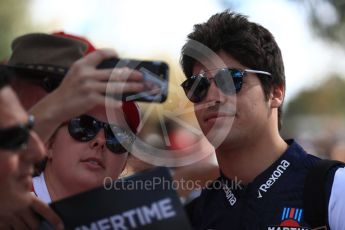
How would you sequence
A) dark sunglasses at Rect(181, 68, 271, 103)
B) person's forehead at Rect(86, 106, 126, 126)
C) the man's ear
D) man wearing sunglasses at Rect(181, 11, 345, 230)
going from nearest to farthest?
person's forehead at Rect(86, 106, 126, 126)
man wearing sunglasses at Rect(181, 11, 345, 230)
dark sunglasses at Rect(181, 68, 271, 103)
the man's ear

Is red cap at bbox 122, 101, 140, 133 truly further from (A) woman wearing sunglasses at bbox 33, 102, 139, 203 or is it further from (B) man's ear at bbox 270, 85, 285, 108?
(B) man's ear at bbox 270, 85, 285, 108

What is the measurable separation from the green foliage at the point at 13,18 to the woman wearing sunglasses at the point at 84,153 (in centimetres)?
785

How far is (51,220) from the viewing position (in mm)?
2279

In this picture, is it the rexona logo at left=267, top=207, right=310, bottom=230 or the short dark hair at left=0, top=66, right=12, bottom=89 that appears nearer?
the short dark hair at left=0, top=66, right=12, bottom=89

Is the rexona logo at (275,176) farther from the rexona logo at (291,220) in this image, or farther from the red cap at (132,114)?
the red cap at (132,114)

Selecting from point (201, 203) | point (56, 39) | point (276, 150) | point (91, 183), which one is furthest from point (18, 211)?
point (276, 150)

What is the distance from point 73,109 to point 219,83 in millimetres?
1481

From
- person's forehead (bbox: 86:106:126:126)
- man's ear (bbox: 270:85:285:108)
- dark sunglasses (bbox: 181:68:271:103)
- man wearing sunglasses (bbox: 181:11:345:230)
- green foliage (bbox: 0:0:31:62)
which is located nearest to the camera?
person's forehead (bbox: 86:106:126:126)

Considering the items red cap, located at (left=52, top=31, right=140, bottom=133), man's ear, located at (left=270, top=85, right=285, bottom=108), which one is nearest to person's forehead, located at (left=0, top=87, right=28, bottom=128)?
red cap, located at (left=52, top=31, right=140, bottom=133)

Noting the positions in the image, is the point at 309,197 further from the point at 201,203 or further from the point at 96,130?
the point at 96,130

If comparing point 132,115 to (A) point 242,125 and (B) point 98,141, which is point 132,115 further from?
(A) point 242,125

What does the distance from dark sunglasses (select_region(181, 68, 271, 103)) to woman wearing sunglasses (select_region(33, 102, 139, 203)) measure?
2.20 ft

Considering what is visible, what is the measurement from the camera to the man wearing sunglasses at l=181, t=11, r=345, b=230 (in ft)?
10.3

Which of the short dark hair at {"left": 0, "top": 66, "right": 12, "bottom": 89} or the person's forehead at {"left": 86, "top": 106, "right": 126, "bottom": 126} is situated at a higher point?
the short dark hair at {"left": 0, "top": 66, "right": 12, "bottom": 89}
